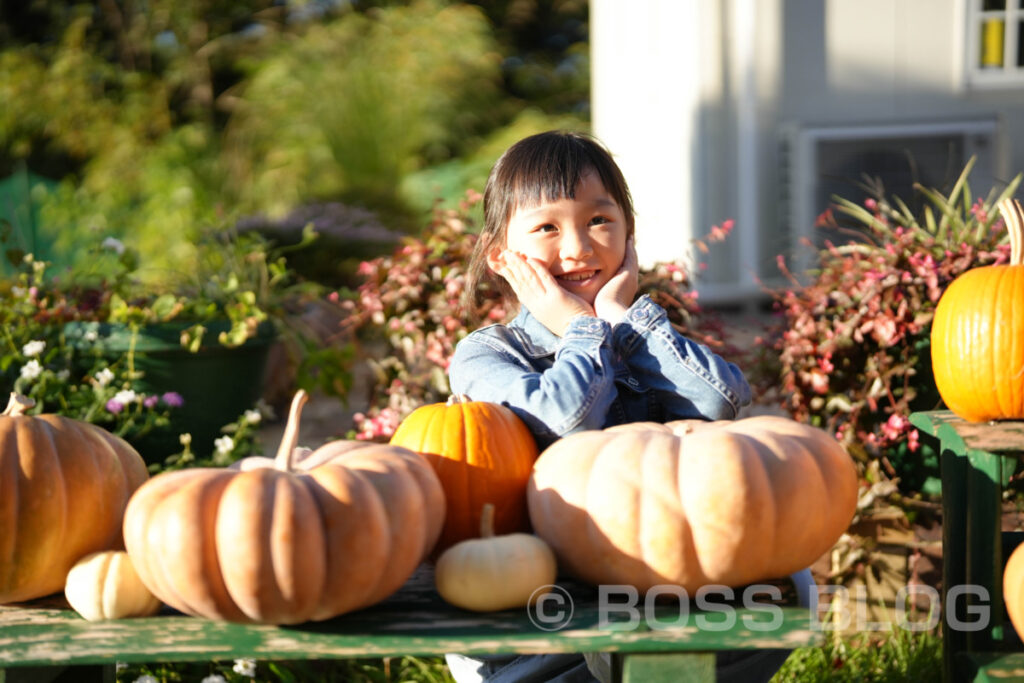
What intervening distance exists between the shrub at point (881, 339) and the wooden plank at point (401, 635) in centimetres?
159

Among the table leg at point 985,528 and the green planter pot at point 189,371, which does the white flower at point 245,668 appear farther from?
the table leg at point 985,528

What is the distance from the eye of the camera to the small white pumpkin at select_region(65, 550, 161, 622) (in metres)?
1.36

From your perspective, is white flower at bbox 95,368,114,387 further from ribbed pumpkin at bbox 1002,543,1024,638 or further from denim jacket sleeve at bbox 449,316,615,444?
ribbed pumpkin at bbox 1002,543,1024,638

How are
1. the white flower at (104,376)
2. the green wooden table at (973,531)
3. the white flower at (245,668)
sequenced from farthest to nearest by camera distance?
the white flower at (104,376) → the white flower at (245,668) → the green wooden table at (973,531)

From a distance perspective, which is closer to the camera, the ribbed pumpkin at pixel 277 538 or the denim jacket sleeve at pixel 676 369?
the ribbed pumpkin at pixel 277 538

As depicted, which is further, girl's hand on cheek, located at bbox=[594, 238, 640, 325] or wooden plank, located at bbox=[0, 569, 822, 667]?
girl's hand on cheek, located at bbox=[594, 238, 640, 325]

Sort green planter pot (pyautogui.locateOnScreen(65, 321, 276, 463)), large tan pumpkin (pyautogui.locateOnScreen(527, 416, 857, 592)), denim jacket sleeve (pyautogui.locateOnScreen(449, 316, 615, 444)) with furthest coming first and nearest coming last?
green planter pot (pyautogui.locateOnScreen(65, 321, 276, 463)), denim jacket sleeve (pyautogui.locateOnScreen(449, 316, 615, 444)), large tan pumpkin (pyautogui.locateOnScreen(527, 416, 857, 592))

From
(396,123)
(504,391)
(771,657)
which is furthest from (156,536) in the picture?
(396,123)

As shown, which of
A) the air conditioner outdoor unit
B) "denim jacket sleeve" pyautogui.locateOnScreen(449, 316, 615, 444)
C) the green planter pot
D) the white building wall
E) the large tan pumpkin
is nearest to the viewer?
the large tan pumpkin

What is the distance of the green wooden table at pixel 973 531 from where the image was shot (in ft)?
6.35

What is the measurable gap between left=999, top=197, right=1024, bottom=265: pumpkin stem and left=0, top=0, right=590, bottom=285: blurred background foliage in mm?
6479

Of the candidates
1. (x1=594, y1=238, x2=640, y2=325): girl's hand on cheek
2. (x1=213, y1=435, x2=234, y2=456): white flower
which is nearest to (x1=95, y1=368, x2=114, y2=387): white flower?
(x1=213, y1=435, x2=234, y2=456): white flower

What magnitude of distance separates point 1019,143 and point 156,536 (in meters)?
7.20

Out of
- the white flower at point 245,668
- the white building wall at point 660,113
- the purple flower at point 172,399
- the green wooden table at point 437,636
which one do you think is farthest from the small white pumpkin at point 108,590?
the white building wall at point 660,113
